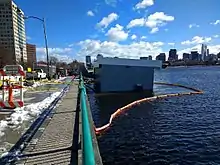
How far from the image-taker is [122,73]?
3222 cm

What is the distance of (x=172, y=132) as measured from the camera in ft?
45.3

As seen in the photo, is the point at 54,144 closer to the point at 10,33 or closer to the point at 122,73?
the point at 122,73

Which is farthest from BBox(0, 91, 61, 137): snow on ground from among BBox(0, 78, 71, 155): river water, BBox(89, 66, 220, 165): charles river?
BBox(89, 66, 220, 165): charles river

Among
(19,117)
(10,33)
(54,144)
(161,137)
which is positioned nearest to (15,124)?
(19,117)

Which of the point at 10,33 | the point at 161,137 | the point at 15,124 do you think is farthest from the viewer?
the point at 10,33

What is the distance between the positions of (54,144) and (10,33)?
93.6 m

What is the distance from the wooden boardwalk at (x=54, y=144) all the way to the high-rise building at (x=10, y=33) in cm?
6801

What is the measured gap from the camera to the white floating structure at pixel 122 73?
31969mm

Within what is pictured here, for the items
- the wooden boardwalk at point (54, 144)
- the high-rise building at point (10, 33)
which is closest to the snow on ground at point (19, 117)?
the wooden boardwalk at point (54, 144)

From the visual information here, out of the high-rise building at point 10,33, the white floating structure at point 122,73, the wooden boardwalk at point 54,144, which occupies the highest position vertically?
the high-rise building at point 10,33

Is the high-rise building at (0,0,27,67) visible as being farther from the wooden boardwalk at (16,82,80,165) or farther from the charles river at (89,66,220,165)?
the wooden boardwalk at (16,82,80,165)

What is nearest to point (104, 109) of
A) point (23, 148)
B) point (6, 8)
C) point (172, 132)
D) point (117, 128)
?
point (117, 128)

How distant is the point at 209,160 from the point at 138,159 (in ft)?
9.14

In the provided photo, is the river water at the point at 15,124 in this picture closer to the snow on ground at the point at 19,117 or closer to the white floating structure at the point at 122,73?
the snow on ground at the point at 19,117
